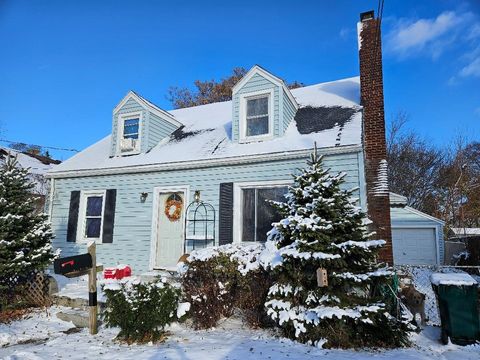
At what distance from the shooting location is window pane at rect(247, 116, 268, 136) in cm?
944

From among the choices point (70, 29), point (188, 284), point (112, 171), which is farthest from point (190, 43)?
point (188, 284)

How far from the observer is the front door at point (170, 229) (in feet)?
31.3

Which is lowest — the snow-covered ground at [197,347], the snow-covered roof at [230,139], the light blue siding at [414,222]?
the snow-covered ground at [197,347]

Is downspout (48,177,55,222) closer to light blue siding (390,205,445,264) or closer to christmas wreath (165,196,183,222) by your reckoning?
christmas wreath (165,196,183,222)

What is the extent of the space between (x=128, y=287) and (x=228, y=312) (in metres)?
1.94

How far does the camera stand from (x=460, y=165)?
2467cm

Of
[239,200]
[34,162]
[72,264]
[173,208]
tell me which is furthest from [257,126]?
[34,162]

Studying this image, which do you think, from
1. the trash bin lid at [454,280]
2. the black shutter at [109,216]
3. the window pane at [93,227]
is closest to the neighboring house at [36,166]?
the window pane at [93,227]

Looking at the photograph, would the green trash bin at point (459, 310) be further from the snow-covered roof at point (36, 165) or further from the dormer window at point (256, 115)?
the snow-covered roof at point (36, 165)

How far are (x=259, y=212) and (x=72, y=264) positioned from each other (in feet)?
15.3

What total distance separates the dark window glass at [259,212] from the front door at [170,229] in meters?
2.06

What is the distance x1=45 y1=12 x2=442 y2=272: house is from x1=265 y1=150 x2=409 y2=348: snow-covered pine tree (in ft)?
8.80

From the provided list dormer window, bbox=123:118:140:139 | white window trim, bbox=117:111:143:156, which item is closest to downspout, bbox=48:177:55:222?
white window trim, bbox=117:111:143:156

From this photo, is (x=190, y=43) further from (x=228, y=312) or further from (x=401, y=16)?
(x=228, y=312)
